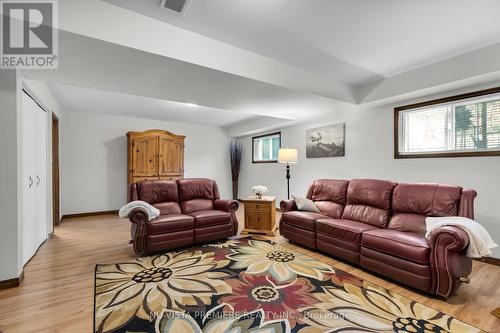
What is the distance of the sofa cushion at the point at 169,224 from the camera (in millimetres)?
3104

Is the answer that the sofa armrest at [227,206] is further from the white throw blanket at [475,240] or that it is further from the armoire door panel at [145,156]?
the white throw blanket at [475,240]

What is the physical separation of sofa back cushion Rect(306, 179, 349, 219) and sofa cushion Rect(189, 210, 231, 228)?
1.50 meters

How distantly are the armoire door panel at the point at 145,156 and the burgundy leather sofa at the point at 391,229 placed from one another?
11.4 feet

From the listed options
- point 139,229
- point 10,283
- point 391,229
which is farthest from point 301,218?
point 10,283

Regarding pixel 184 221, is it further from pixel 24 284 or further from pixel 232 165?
pixel 232 165

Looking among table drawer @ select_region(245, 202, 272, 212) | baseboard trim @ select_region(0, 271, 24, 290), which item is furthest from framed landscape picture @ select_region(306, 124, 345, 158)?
baseboard trim @ select_region(0, 271, 24, 290)

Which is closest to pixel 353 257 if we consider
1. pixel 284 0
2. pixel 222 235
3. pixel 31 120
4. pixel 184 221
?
pixel 222 235

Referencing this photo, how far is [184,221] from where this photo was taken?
3334 millimetres

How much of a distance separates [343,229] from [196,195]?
7.98 feet

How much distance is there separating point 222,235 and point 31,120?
9.75ft

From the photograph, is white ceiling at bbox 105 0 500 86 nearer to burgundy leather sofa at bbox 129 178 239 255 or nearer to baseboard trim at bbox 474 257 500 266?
burgundy leather sofa at bbox 129 178 239 255

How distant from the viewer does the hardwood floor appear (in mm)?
1785

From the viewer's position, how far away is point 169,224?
10.5ft

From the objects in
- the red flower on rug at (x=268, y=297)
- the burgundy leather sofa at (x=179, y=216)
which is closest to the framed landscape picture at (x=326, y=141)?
the burgundy leather sofa at (x=179, y=216)
